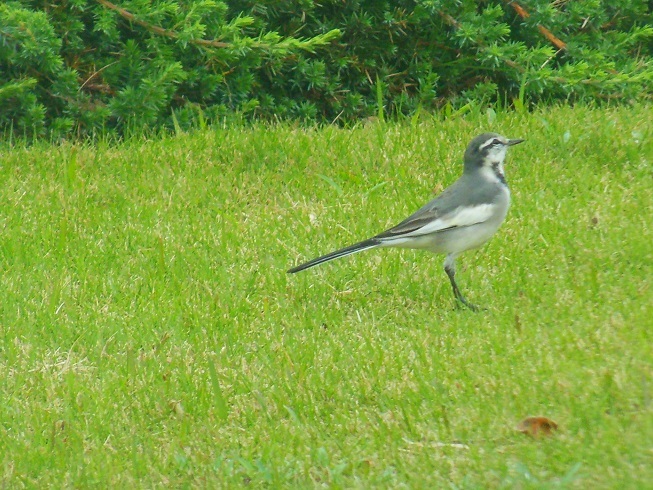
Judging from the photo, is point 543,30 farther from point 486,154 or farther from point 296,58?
point 486,154

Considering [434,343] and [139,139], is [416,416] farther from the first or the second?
[139,139]

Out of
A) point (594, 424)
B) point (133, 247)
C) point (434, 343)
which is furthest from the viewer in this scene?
point (133, 247)

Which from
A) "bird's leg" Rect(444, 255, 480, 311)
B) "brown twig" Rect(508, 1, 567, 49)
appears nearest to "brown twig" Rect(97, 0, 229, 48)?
"brown twig" Rect(508, 1, 567, 49)

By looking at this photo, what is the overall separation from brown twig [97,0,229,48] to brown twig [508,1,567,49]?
8.34 ft

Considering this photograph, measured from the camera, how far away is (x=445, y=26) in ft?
31.5

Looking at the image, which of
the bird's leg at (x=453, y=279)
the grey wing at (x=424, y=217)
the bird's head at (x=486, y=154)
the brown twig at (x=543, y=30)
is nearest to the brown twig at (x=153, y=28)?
the brown twig at (x=543, y=30)

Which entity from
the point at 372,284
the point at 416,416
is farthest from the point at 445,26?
the point at 416,416

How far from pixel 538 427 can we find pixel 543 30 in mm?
5869

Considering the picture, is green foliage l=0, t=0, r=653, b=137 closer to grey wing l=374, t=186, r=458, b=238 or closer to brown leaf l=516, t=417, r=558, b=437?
grey wing l=374, t=186, r=458, b=238

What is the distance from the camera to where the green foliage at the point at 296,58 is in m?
8.86

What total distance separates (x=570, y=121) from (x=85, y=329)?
421 centimetres

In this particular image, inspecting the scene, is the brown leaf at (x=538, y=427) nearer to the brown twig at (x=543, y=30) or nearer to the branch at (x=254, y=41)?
the branch at (x=254, y=41)

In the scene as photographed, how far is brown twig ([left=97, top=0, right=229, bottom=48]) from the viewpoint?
880cm

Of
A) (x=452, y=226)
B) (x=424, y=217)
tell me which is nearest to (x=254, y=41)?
(x=424, y=217)
